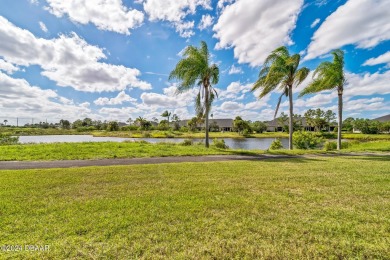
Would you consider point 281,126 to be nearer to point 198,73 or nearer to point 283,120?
point 283,120

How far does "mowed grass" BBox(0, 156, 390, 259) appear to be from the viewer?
8.99 feet

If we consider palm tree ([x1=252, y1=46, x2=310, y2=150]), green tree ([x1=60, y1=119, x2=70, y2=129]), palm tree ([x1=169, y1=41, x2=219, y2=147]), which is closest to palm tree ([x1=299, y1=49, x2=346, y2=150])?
palm tree ([x1=252, y1=46, x2=310, y2=150])

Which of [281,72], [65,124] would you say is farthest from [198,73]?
[65,124]

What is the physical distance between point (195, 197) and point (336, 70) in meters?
17.0

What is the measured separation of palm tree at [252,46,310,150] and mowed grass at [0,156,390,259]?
35.6 feet

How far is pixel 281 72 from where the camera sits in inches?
612

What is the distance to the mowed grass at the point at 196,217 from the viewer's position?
274 centimetres

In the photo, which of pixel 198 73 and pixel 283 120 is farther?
pixel 283 120

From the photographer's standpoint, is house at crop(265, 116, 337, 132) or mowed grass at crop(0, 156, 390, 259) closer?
mowed grass at crop(0, 156, 390, 259)

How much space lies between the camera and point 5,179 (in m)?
6.18

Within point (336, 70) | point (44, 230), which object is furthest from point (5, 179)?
point (336, 70)

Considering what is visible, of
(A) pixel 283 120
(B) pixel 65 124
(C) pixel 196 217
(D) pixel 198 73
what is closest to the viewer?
(C) pixel 196 217

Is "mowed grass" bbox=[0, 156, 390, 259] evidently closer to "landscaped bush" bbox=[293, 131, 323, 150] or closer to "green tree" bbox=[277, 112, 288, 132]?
"landscaped bush" bbox=[293, 131, 323, 150]

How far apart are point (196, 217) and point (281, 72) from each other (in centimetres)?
1513
